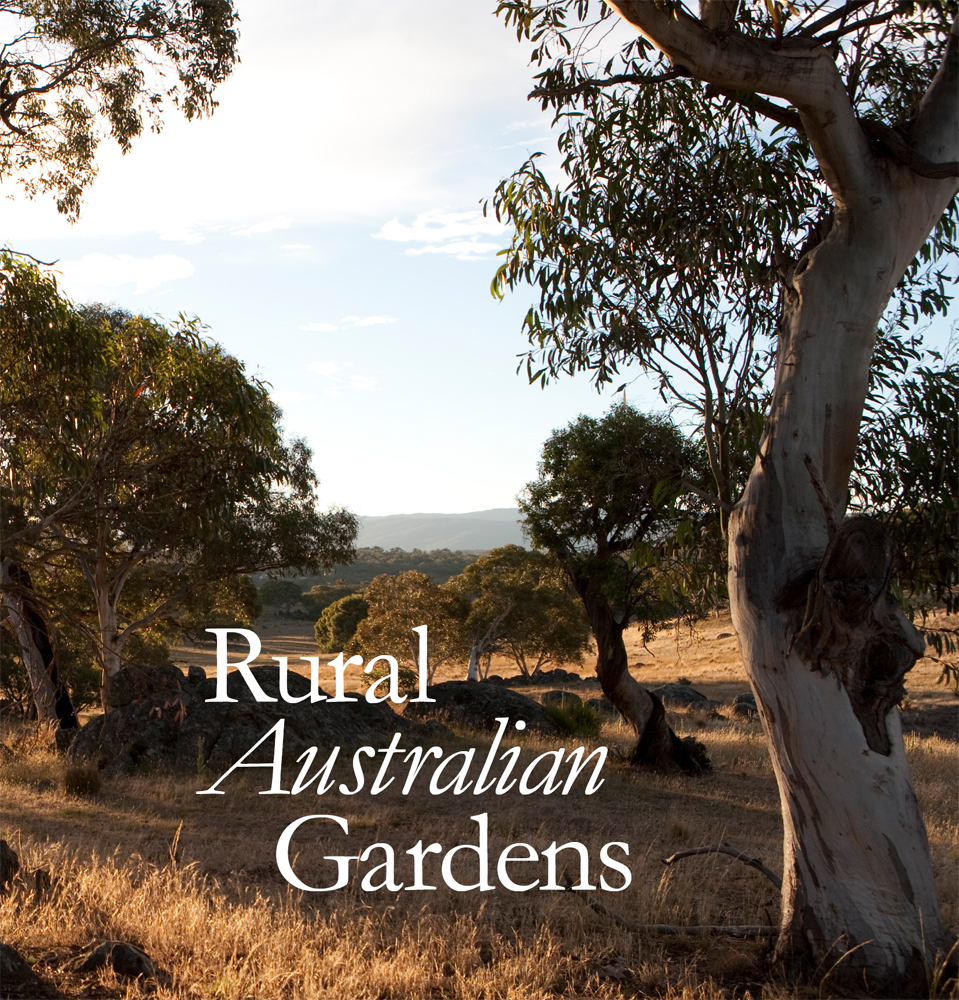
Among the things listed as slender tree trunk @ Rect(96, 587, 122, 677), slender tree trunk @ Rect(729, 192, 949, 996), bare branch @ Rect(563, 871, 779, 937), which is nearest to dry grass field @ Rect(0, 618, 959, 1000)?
bare branch @ Rect(563, 871, 779, 937)

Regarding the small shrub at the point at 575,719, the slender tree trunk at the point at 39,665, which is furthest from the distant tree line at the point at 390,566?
the small shrub at the point at 575,719

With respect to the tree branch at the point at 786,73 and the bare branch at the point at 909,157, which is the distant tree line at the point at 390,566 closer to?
the bare branch at the point at 909,157

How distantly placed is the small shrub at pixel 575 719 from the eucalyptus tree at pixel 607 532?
2.83 metres

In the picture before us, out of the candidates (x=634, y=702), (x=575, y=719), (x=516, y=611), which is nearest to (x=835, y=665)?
(x=634, y=702)

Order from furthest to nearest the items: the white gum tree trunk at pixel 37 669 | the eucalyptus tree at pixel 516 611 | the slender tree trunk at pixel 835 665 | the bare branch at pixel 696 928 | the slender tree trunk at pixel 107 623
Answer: the eucalyptus tree at pixel 516 611 < the slender tree trunk at pixel 107 623 < the white gum tree trunk at pixel 37 669 < the bare branch at pixel 696 928 < the slender tree trunk at pixel 835 665

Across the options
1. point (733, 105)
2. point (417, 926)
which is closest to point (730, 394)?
point (733, 105)

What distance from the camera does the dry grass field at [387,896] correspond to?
4887 mm

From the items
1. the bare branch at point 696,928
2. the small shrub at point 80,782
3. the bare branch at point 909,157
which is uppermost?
the bare branch at point 909,157

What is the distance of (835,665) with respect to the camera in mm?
4957

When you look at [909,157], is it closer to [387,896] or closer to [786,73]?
[786,73]

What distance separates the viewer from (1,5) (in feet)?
33.9

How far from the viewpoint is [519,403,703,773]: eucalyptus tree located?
45.8ft

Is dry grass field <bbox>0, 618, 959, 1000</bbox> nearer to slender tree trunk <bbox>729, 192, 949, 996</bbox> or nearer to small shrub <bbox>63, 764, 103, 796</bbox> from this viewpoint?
small shrub <bbox>63, 764, 103, 796</bbox>

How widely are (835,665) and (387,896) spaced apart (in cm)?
422
